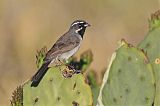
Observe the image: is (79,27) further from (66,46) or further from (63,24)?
(63,24)

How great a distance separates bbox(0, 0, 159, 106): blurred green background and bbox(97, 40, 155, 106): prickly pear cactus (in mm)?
5094

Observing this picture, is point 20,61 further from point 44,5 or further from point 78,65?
point 78,65

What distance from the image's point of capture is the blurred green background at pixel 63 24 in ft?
39.8

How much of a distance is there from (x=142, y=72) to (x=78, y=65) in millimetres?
1720

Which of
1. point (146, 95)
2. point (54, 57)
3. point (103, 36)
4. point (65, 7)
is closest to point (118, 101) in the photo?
point (146, 95)

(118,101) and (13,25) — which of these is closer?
(118,101)

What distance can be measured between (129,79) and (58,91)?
57cm

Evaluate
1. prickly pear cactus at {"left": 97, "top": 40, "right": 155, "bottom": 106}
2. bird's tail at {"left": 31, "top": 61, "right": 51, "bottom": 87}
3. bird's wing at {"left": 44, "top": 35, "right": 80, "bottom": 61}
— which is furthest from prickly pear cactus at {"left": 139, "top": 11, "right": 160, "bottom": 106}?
bird's wing at {"left": 44, "top": 35, "right": 80, "bottom": 61}

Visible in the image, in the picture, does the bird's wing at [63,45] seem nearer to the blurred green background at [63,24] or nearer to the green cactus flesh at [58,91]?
the green cactus flesh at [58,91]

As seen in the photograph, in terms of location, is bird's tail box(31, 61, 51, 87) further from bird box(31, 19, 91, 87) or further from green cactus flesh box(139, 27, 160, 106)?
green cactus flesh box(139, 27, 160, 106)

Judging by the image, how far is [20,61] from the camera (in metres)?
11.7

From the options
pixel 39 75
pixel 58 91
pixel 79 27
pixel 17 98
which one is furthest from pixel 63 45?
pixel 17 98

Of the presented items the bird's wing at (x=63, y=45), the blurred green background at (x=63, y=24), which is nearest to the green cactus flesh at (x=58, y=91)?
the bird's wing at (x=63, y=45)

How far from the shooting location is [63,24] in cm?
1370
